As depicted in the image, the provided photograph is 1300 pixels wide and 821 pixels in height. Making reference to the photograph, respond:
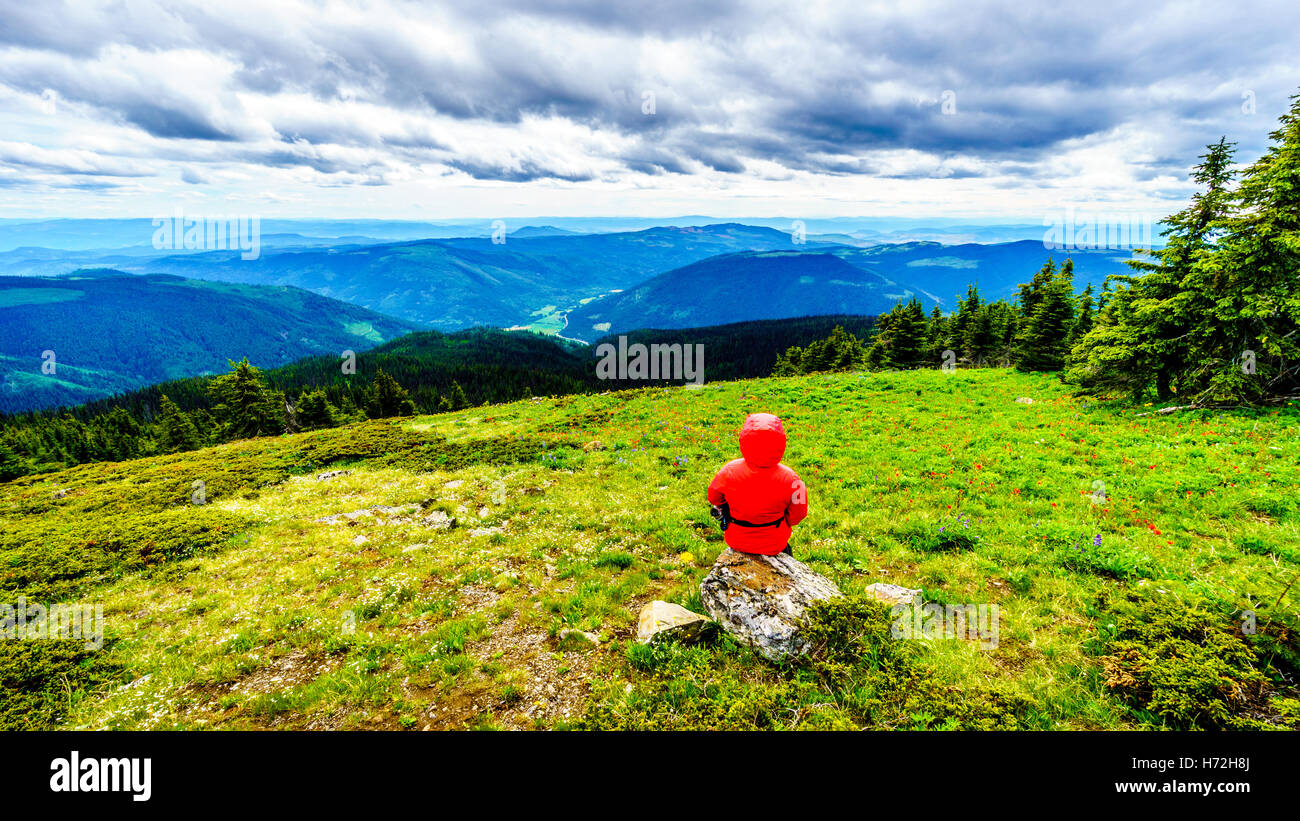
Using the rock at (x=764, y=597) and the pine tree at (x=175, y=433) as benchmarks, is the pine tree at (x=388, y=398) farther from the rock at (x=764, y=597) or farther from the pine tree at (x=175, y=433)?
the rock at (x=764, y=597)

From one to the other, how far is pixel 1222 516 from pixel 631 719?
14.0 metres

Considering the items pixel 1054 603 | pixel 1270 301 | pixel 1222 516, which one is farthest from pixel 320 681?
pixel 1270 301

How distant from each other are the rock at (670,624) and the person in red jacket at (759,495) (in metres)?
1.45

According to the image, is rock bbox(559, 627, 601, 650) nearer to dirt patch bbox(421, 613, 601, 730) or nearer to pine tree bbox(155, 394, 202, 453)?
dirt patch bbox(421, 613, 601, 730)

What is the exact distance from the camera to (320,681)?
7.61m

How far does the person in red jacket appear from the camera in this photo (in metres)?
7.72

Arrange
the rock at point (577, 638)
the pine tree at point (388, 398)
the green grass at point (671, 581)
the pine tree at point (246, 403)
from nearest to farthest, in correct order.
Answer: the green grass at point (671, 581)
the rock at point (577, 638)
the pine tree at point (246, 403)
the pine tree at point (388, 398)

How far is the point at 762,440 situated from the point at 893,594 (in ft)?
13.0

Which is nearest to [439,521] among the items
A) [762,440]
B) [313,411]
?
[762,440]

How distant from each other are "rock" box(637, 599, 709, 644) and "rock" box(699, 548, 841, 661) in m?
0.36

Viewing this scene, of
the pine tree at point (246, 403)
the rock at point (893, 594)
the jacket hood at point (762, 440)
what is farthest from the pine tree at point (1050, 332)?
the pine tree at point (246, 403)

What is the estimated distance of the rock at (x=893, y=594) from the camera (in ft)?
27.2
